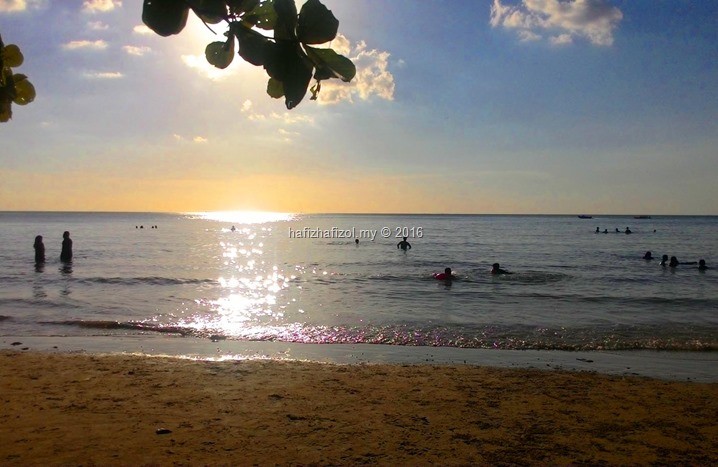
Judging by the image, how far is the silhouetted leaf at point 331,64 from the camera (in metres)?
1.15

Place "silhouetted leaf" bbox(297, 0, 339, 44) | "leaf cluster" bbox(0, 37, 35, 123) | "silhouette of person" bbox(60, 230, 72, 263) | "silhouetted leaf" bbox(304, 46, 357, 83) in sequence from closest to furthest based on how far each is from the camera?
"silhouetted leaf" bbox(297, 0, 339, 44) → "silhouetted leaf" bbox(304, 46, 357, 83) → "leaf cluster" bbox(0, 37, 35, 123) → "silhouette of person" bbox(60, 230, 72, 263)

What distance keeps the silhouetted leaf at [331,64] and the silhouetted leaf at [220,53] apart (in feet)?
0.72

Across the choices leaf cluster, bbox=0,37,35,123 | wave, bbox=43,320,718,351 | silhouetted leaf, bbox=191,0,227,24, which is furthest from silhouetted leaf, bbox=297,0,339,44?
wave, bbox=43,320,718,351

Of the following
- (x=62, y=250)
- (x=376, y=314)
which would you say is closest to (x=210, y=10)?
(x=376, y=314)

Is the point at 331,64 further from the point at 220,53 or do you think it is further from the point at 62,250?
the point at 62,250

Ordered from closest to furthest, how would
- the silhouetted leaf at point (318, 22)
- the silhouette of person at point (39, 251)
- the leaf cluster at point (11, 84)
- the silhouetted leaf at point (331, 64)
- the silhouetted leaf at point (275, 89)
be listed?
the silhouetted leaf at point (318, 22)
the silhouetted leaf at point (331, 64)
the silhouetted leaf at point (275, 89)
the leaf cluster at point (11, 84)
the silhouette of person at point (39, 251)

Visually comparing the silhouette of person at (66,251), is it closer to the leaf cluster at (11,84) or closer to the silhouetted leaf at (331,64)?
the leaf cluster at (11,84)

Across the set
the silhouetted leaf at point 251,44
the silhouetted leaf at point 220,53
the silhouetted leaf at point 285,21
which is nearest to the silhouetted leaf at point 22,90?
the silhouetted leaf at point 220,53

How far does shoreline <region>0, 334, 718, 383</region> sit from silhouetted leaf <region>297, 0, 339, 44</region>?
8.74 meters

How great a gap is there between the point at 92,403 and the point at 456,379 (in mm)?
5187

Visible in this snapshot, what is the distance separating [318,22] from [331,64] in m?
0.13

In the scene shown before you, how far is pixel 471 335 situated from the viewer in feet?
39.9

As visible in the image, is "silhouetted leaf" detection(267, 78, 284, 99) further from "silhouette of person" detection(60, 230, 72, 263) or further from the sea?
"silhouette of person" detection(60, 230, 72, 263)

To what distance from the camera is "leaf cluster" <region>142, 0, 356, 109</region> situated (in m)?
1.11
